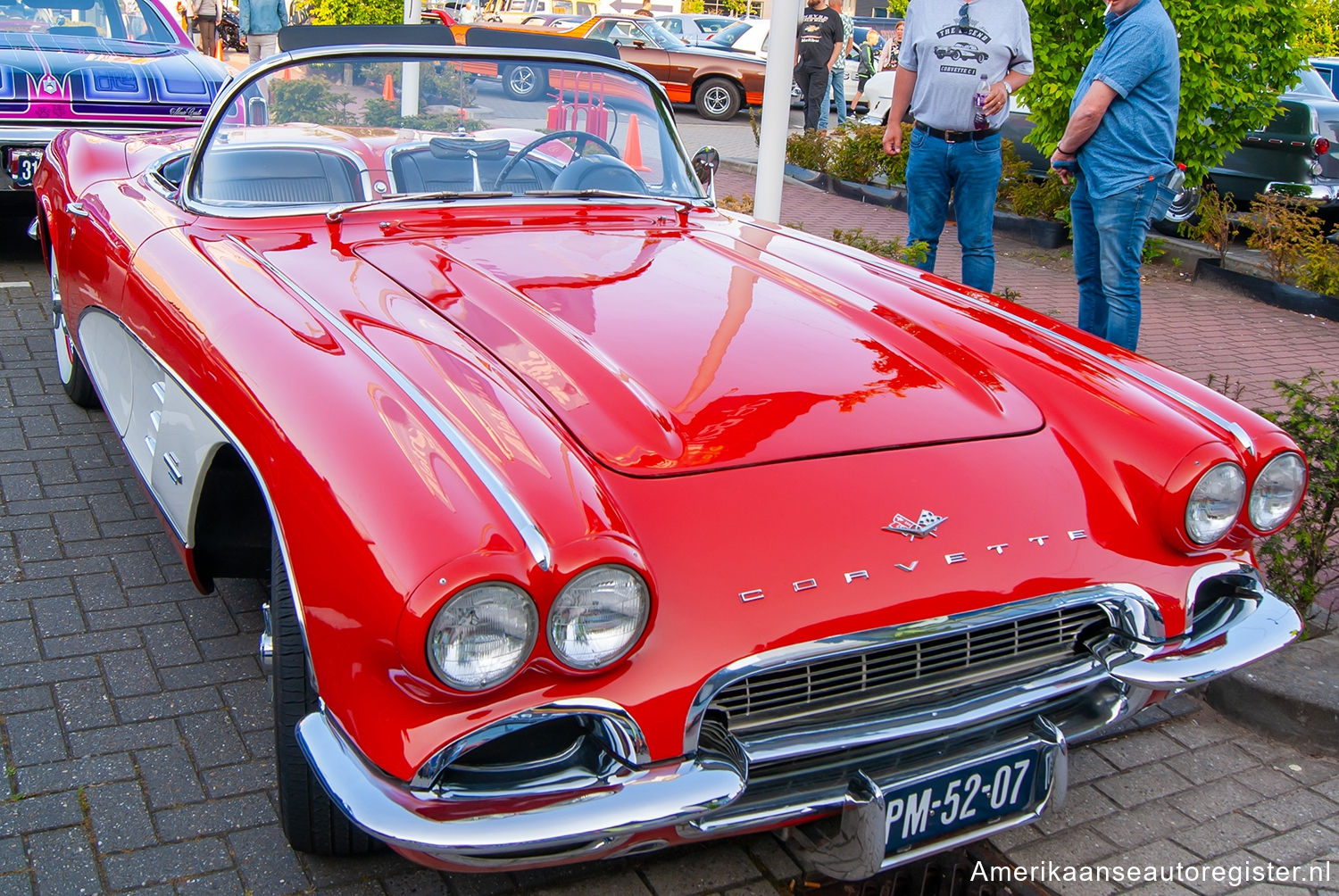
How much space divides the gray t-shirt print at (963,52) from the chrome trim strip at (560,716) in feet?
13.8

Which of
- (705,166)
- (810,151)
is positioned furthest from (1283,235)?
(705,166)

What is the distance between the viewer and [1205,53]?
25.1ft

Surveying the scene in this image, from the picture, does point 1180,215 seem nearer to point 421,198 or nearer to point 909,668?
point 421,198

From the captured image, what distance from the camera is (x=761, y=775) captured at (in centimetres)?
196

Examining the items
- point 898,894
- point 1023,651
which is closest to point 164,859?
point 898,894

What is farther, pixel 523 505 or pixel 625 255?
pixel 625 255

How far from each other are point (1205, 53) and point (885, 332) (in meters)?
6.20

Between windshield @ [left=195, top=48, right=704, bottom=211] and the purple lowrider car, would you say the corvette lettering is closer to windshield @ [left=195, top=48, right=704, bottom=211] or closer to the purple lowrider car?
windshield @ [left=195, top=48, right=704, bottom=211]

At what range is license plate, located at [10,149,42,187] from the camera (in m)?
5.80

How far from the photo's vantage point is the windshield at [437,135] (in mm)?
3213

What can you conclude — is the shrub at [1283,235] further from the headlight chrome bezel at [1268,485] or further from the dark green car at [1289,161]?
the headlight chrome bezel at [1268,485]

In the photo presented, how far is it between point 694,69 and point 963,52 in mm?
11173

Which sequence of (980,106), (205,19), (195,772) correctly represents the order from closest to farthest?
(195,772), (980,106), (205,19)

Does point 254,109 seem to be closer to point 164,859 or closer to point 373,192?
point 373,192
